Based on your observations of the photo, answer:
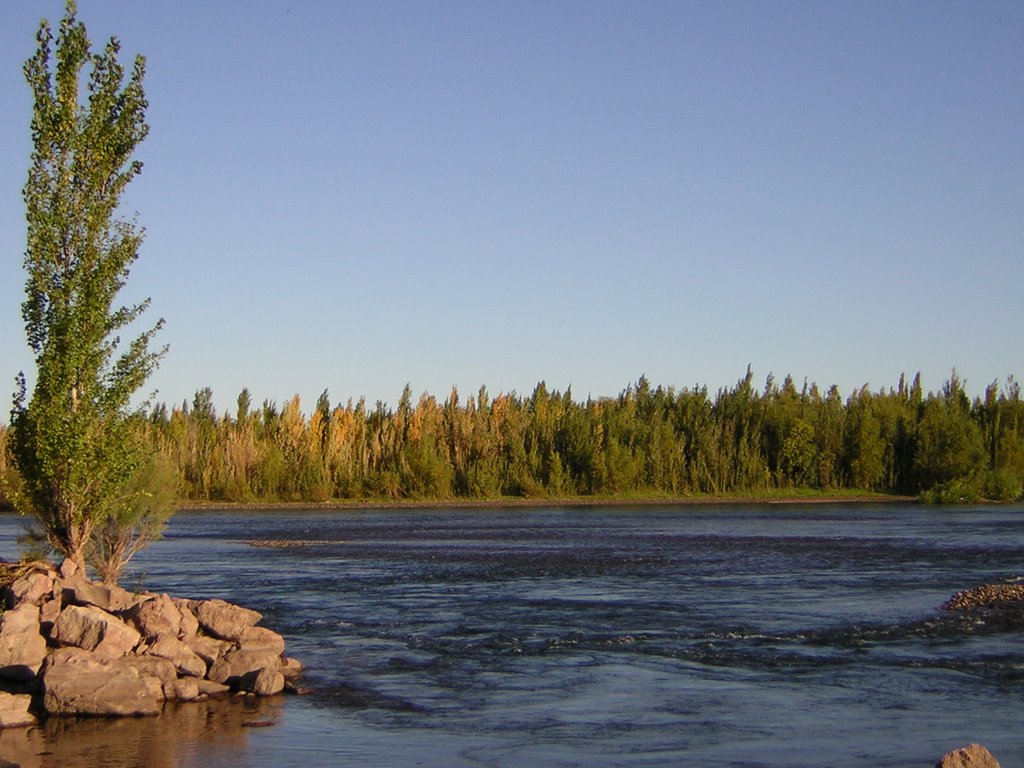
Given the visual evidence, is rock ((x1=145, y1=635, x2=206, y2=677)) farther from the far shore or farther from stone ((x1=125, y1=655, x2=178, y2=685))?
the far shore

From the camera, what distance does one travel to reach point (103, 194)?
2539 cm

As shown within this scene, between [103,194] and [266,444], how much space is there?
82.6m

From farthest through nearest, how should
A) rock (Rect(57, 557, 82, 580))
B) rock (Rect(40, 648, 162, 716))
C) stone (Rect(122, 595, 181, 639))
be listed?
rock (Rect(57, 557, 82, 580)) → stone (Rect(122, 595, 181, 639)) → rock (Rect(40, 648, 162, 716))

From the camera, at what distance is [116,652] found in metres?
18.5

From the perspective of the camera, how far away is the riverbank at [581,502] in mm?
102188

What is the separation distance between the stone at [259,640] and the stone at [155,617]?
1.23 metres

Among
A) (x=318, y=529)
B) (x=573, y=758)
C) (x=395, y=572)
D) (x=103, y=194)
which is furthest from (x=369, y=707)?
(x=318, y=529)

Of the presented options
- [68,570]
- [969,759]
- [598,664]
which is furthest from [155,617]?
[969,759]

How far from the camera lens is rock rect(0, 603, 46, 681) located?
1812 centimetres

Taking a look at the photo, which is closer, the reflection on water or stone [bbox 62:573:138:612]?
the reflection on water

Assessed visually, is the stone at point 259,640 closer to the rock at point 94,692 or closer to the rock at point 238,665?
the rock at point 238,665

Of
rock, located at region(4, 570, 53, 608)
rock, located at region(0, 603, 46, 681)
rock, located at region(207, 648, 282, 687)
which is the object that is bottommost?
rock, located at region(207, 648, 282, 687)

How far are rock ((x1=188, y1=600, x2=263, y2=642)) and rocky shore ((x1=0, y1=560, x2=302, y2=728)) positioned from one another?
0.02m

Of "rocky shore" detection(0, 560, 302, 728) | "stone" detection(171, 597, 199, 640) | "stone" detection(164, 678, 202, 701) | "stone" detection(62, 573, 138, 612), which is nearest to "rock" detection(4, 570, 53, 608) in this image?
"rocky shore" detection(0, 560, 302, 728)
